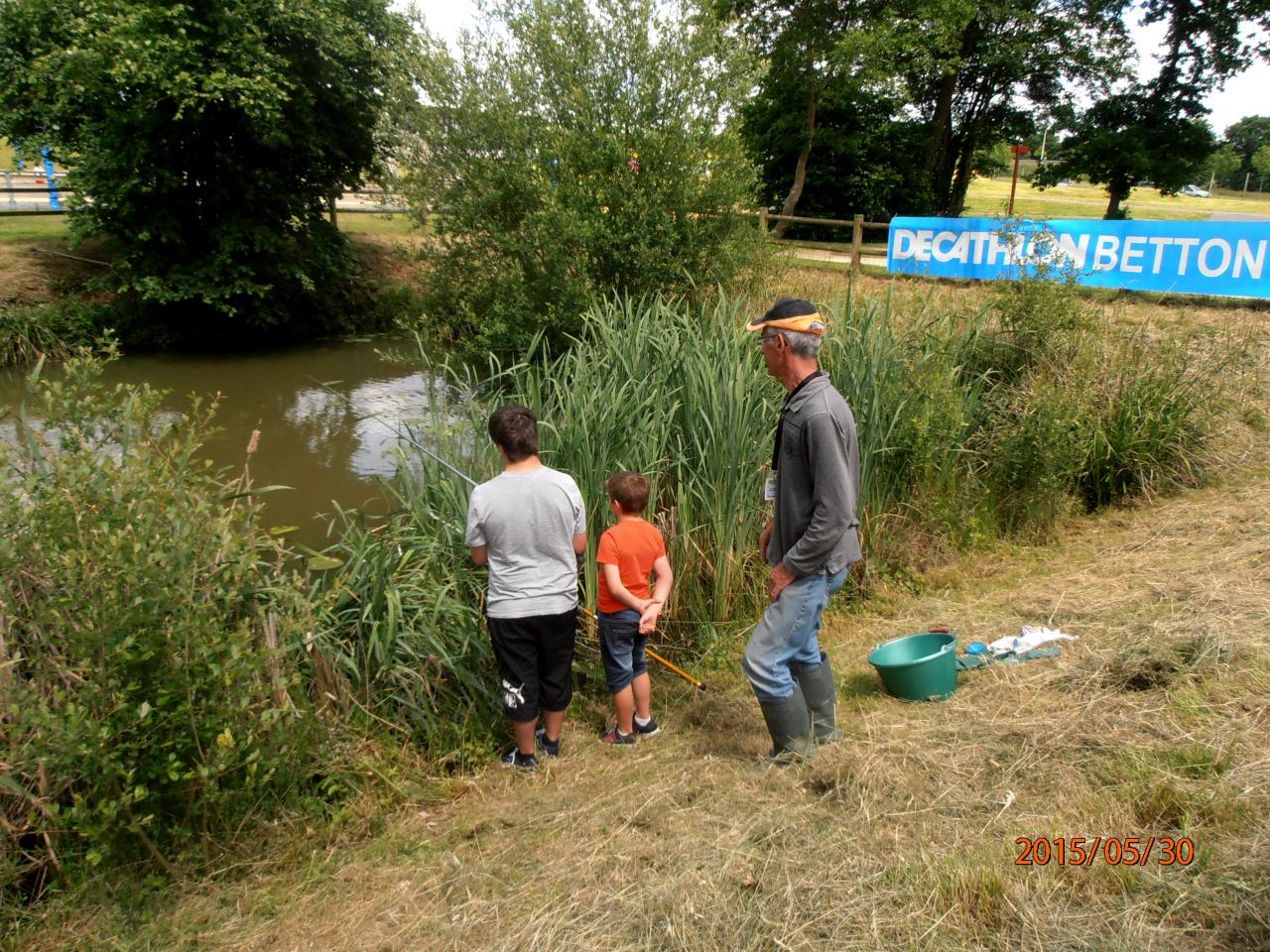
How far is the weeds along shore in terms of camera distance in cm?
310

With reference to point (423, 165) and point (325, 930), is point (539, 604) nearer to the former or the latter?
point (325, 930)

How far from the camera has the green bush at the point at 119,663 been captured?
2990mm

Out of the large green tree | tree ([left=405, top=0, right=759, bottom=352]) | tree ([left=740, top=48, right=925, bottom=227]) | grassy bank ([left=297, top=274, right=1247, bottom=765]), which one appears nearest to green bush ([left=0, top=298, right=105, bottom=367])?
tree ([left=405, top=0, right=759, bottom=352])

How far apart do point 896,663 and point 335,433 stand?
381 inches

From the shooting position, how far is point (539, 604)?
3883 mm

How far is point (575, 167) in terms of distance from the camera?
36.7 ft

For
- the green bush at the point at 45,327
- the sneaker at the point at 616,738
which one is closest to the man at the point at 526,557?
the sneaker at the point at 616,738

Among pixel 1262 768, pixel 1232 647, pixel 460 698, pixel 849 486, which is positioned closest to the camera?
pixel 1262 768

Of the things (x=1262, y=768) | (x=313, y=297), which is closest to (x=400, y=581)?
(x=1262, y=768)

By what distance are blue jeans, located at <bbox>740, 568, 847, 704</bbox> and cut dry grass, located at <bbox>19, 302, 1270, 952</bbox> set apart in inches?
14.4

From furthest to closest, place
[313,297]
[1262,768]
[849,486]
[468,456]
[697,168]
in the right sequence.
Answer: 1. [313,297]
2. [697,168]
3. [468,456]
4. [849,486]
5. [1262,768]

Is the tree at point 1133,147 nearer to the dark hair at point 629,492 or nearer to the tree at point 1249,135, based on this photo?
the dark hair at point 629,492

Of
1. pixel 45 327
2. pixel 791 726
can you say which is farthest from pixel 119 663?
pixel 45 327

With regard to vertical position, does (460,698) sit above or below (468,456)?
below
